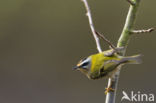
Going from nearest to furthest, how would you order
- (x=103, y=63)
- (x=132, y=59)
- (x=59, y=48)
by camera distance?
1. (x=132, y=59)
2. (x=103, y=63)
3. (x=59, y=48)

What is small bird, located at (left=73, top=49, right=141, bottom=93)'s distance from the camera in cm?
183

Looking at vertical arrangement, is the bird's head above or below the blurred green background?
below

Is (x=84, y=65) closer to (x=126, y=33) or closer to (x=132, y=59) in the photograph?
(x=132, y=59)

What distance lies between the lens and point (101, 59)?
196cm

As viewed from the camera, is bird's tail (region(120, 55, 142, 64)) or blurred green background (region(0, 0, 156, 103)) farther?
blurred green background (region(0, 0, 156, 103))

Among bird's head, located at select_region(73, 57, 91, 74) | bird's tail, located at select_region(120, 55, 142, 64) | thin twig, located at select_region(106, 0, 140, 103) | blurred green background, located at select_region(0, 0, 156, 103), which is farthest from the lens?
blurred green background, located at select_region(0, 0, 156, 103)

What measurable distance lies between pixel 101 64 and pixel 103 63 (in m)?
0.01

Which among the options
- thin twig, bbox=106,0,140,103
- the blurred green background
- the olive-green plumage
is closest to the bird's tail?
the olive-green plumage

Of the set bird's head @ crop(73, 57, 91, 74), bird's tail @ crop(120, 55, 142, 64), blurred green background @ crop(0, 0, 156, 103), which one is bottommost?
bird's tail @ crop(120, 55, 142, 64)

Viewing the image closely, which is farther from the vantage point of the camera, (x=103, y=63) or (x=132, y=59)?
(x=103, y=63)

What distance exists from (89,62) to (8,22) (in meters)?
1.97

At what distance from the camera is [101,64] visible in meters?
1.97

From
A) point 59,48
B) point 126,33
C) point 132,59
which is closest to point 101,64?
point 132,59

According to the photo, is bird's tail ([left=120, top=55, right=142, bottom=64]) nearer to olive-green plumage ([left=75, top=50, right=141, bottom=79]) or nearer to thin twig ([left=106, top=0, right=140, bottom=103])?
olive-green plumage ([left=75, top=50, right=141, bottom=79])
